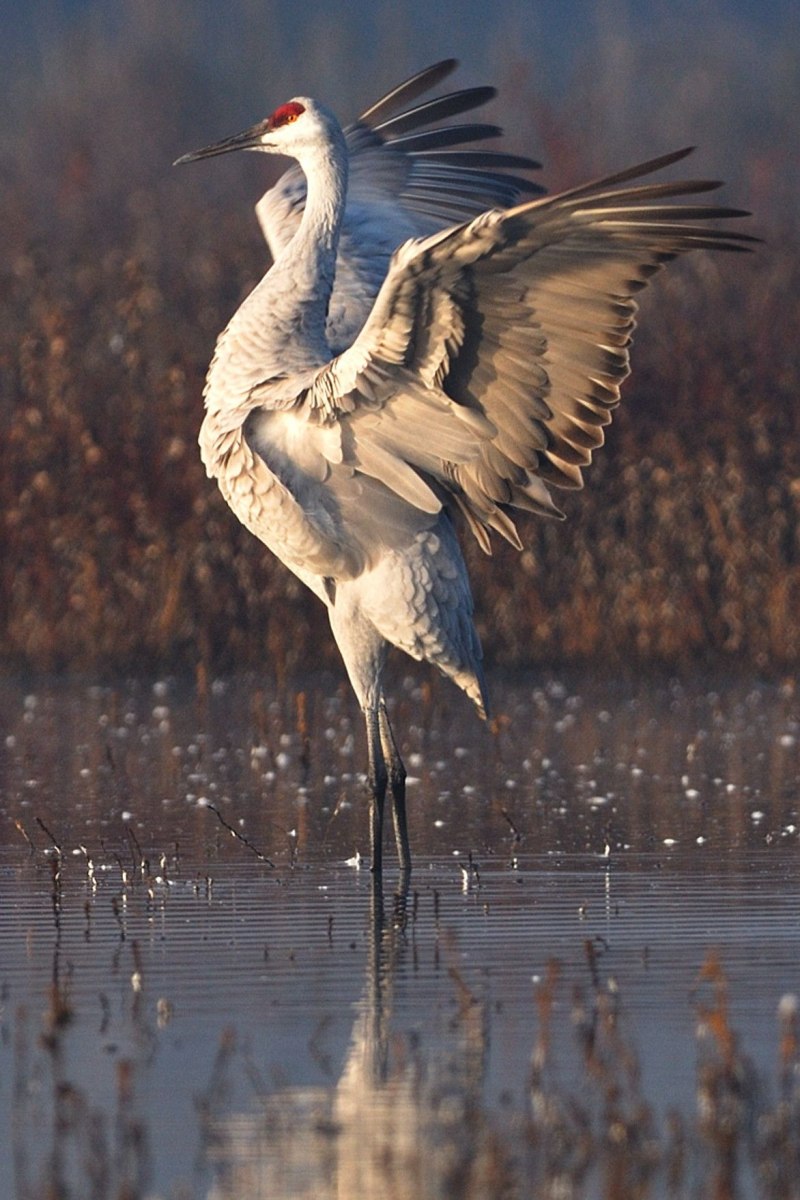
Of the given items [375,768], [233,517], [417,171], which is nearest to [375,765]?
[375,768]

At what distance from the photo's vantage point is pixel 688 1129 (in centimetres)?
520

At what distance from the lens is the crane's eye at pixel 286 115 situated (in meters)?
9.85

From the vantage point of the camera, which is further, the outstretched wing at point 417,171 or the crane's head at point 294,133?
the outstretched wing at point 417,171

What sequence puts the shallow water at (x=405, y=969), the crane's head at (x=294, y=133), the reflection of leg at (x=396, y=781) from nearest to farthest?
1. the shallow water at (x=405, y=969)
2. the reflection of leg at (x=396, y=781)
3. the crane's head at (x=294, y=133)

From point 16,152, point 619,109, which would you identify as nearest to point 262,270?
point 16,152

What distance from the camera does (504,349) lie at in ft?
27.1

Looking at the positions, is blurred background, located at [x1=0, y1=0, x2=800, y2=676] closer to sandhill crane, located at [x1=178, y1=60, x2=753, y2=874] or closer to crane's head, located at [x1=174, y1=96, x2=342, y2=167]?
sandhill crane, located at [x1=178, y1=60, x2=753, y2=874]

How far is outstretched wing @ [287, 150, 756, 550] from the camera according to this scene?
305 inches

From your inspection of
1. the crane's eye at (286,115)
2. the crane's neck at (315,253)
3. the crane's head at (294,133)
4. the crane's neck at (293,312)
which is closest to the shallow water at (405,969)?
the crane's neck at (293,312)

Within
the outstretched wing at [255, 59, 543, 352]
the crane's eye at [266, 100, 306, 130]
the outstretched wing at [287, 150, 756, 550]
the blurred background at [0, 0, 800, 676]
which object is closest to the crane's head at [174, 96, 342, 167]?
the crane's eye at [266, 100, 306, 130]

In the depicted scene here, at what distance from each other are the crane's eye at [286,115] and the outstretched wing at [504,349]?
1.60m

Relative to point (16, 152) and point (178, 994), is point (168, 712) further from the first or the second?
point (16, 152)

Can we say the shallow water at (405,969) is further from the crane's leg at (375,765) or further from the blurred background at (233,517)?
the blurred background at (233,517)

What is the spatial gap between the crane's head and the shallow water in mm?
2217
